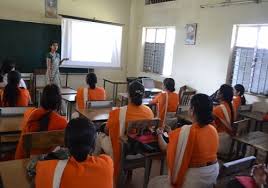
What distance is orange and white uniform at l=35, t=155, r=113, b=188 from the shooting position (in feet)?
4.05

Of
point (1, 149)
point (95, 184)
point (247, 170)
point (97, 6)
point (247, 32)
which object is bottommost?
point (1, 149)

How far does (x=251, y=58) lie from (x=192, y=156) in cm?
363

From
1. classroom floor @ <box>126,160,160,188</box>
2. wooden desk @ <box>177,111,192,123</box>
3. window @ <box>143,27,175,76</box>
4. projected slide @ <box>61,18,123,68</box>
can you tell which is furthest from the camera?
window @ <box>143,27,175,76</box>

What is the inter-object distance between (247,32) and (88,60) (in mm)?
3964

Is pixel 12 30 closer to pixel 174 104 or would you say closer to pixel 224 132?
pixel 174 104

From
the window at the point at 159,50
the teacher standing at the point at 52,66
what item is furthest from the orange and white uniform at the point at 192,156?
the window at the point at 159,50

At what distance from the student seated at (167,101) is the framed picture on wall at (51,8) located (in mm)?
3958

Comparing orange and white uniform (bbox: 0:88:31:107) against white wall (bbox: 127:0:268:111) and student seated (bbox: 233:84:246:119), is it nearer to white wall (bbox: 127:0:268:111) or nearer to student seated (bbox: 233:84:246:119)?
student seated (bbox: 233:84:246:119)

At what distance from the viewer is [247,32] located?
16.6 feet

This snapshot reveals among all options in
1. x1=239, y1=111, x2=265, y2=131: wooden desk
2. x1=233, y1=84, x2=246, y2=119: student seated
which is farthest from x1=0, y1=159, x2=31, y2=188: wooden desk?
x1=239, y1=111, x2=265, y2=131: wooden desk

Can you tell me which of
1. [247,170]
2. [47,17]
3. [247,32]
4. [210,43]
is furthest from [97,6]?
[247,170]

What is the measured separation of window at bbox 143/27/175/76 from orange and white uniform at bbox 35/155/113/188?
5.85 m

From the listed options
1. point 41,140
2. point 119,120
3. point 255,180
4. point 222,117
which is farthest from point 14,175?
point 222,117

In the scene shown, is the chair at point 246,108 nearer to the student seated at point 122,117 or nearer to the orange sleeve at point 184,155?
the student seated at point 122,117
